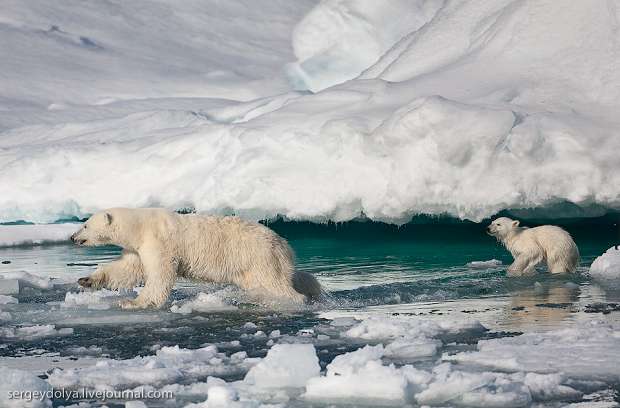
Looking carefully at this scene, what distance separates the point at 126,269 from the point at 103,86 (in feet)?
86.6

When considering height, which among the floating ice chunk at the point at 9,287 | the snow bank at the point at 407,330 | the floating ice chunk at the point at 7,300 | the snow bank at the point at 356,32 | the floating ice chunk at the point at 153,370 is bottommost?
the floating ice chunk at the point at 153,370

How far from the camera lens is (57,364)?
5859 millimetres

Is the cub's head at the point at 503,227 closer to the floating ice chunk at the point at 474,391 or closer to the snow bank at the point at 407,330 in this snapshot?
the snow bank at the point at 407,330

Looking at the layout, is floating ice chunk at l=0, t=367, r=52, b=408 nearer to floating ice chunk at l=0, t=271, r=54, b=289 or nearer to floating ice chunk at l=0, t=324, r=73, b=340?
floating ice chunk at l=0, t=324, r=73, b=340

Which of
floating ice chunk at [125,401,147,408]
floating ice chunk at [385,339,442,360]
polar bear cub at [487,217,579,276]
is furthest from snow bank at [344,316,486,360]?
polar bear cub at [487,217,579,276]

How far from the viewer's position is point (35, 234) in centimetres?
Answer: 1648

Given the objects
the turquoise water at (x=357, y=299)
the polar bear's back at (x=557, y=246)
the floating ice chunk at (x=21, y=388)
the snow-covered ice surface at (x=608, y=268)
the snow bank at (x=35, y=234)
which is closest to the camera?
the floating ice chunk at (x=21, y=388)

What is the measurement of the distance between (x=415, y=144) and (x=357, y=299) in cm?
459

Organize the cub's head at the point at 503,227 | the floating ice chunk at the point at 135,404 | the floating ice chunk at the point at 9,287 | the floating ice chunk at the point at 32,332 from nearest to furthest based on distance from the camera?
the floating ice chunk at the point at 135,404, the floating ice chunk at the point at 32,332, the floating ice chunk at the point at 9,287, the cub's head at the point at 503,227

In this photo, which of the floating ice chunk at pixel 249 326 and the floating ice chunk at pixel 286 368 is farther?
the floating ice chunk at pixel 249 326

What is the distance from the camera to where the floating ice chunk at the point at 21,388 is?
475cm

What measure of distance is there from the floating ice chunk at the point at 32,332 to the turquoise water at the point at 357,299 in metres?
0.11

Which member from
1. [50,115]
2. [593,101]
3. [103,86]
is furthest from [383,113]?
[103,86]

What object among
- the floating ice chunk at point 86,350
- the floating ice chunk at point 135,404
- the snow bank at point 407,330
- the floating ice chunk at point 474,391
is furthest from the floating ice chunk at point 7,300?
the floating ice chunk at point 474,391
